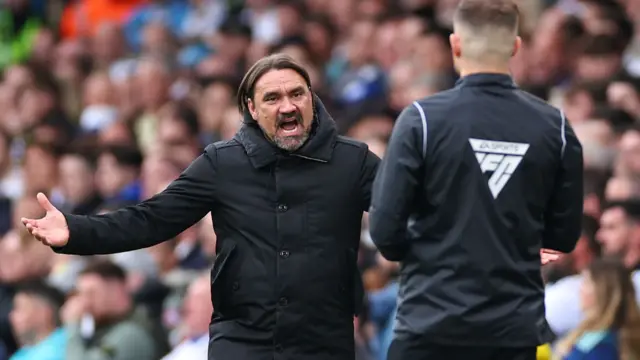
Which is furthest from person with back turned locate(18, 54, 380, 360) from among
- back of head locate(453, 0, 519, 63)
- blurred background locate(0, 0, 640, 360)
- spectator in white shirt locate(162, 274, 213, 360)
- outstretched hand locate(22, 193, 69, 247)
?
spectator in white shirt locate(162, 274, 213, 360)

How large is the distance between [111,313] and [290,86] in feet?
14.8

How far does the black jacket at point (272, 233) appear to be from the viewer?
6609 mm

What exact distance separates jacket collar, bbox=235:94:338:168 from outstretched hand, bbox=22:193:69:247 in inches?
29.9

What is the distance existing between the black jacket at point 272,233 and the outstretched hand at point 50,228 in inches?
1.3

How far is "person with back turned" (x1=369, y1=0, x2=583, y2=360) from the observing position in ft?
19.0

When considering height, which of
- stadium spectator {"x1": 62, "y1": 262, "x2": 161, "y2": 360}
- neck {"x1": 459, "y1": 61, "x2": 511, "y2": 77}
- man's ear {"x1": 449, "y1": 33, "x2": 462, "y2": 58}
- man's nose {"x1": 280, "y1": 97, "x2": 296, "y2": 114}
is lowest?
stadium spectator {"x1": 62, "y1": 262, "x2": 161, "y2": 360}

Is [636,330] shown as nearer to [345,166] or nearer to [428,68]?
[345,166]

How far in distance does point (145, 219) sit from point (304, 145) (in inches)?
26.7

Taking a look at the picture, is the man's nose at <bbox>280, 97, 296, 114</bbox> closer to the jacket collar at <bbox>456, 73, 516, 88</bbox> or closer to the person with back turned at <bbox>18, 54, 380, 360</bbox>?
the person with back turned at <bbox>18, 54, 380, 360</bbox>

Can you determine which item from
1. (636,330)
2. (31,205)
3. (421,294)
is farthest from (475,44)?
(31,205)

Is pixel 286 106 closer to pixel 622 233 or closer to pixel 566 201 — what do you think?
pixel 566 201

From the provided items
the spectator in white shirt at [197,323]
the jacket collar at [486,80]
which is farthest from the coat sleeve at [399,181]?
the spectator in white shirt at [197,323]

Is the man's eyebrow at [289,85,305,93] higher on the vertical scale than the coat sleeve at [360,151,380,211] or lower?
higher

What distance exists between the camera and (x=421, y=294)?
19.3ft
